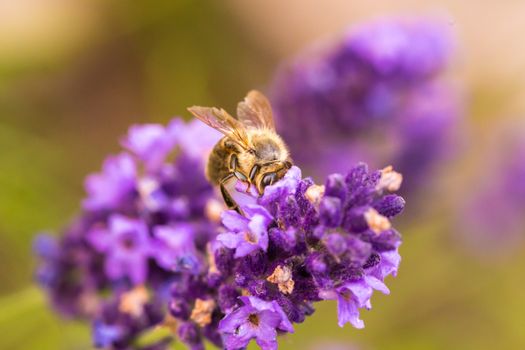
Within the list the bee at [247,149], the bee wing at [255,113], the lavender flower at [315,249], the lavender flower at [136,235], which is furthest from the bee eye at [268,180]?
the lavender flower at [136,235]

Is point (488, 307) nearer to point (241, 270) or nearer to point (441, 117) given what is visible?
point (441, 117)

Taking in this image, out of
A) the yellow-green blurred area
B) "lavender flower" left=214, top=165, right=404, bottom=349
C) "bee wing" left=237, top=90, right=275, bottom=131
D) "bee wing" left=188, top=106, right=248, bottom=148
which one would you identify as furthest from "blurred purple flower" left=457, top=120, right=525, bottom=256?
"lavender flower" left=214, top=165, right=404, bottom=349

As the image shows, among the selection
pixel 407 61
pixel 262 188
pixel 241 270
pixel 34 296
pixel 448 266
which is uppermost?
pixel 407 61

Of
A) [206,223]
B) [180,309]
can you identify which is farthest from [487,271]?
[180,309]

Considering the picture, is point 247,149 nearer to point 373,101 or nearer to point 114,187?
point 114,187

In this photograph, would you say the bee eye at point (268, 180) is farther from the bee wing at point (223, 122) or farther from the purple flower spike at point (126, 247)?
the purple flower spike at point (126, 247)

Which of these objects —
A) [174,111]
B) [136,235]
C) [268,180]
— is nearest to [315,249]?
[268,180]

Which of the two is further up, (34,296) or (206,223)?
(34,296)
